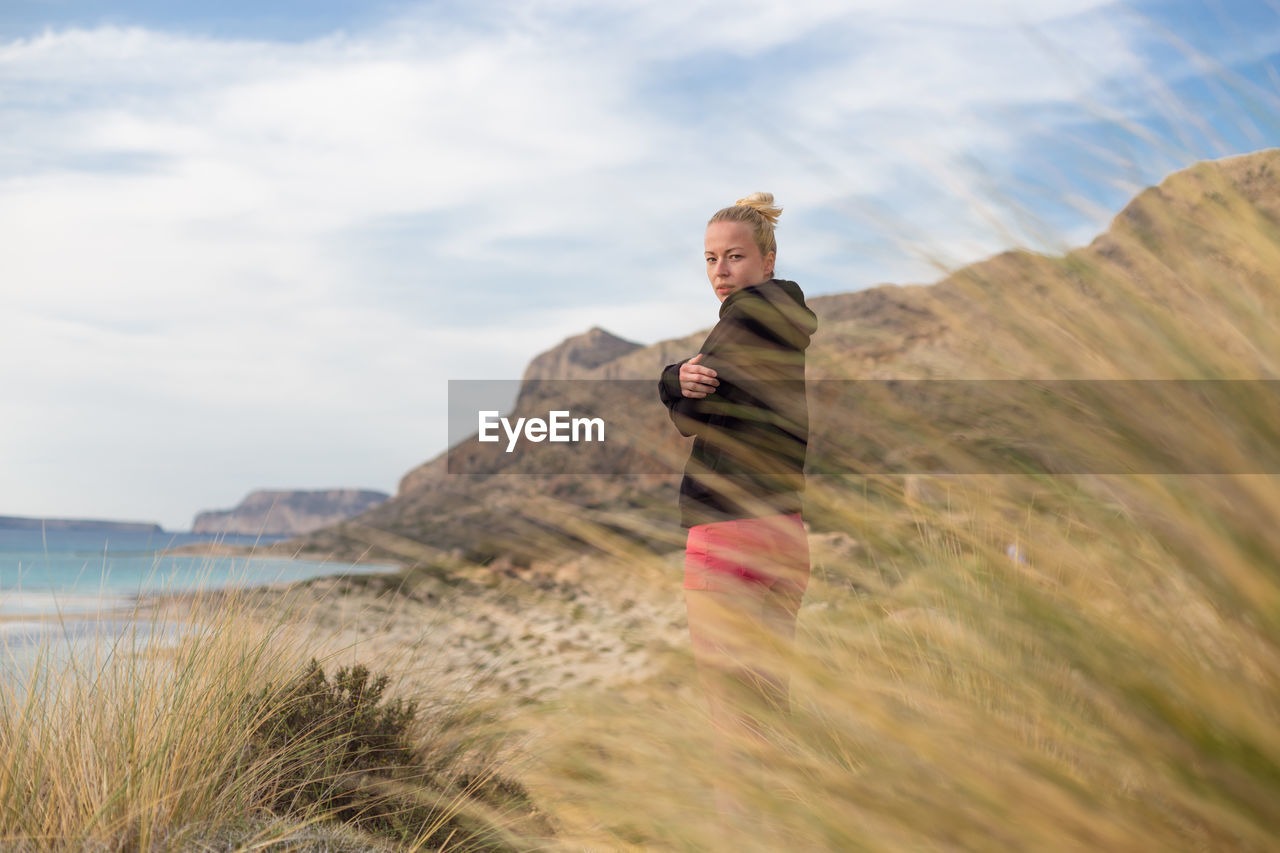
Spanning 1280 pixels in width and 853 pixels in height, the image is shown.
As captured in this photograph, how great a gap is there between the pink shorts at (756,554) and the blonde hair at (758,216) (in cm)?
69

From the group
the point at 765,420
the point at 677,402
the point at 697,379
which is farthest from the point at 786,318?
the point at 677,402

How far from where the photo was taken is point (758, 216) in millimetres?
2000

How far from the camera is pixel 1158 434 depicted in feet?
2.79

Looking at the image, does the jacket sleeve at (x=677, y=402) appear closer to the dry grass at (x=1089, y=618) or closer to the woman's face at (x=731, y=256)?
the woman's face at (x=731, y=256)

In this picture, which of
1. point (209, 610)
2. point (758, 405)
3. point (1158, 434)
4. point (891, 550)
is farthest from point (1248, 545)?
point (209, 610)

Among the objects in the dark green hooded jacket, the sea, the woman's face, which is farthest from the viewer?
the sea

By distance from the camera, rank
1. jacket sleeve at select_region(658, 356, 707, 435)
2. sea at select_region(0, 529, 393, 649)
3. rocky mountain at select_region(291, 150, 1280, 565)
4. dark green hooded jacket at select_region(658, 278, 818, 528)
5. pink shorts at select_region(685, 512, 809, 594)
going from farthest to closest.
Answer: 1. sea at select_region(0, 529, 393, 649)
2. jacket sleeve at select_region(658, 356, 707, 435)
3. pink shorts at select_region(685, 512, 809, 594)
4. dark green hooded jacket at select_region(658, 278, 818, 528)
5. rocky mountain at select_region(291, 150, 1280, 565)

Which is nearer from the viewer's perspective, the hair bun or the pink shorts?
the pink shorts

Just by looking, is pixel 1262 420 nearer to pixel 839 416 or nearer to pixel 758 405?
pixel 839 416

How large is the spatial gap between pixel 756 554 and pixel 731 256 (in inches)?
29.1

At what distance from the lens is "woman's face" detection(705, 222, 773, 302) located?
1978 mm

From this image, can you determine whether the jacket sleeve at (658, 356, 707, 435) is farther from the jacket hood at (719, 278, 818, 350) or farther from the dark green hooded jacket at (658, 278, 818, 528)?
the jacket hood at (719, 278, 818, 350)

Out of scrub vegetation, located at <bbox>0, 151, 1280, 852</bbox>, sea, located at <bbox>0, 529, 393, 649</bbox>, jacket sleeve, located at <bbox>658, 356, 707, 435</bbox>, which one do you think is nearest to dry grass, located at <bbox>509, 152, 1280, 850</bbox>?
scrub vegetation, located at <bbox>0, 151, 1280, 852</bbox>

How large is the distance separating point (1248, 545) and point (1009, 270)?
0.43 m
